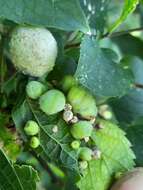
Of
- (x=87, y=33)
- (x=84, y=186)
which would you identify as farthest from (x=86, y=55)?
(x=84, y=186)

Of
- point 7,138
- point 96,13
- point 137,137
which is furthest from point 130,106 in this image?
point 7,138

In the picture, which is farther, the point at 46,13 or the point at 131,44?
the point at 131,44

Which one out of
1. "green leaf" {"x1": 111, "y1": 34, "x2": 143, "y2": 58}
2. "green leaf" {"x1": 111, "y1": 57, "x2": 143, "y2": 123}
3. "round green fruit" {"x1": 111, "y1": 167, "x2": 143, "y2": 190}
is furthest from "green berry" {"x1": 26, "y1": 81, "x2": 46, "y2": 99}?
"green leaf" {"x1": 111, "y1": 34, "x2": 143, "y2": 58}

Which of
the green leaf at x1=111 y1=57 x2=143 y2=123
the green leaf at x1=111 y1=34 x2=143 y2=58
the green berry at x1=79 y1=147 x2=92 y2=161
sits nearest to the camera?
the green berry at x1=79 y1=147 x2=92 y2=161

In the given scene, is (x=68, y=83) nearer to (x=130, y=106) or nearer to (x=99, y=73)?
(x=99, y=73)

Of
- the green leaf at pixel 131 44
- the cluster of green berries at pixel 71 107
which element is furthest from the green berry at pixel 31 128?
the green leaf at pixel 131 44

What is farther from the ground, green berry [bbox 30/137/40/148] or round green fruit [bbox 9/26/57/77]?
round green fruit [bbox 9/26/57/77]

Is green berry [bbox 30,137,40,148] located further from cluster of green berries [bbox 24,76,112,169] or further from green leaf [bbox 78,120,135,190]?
green leaf [bbox 78,120,135,190]
